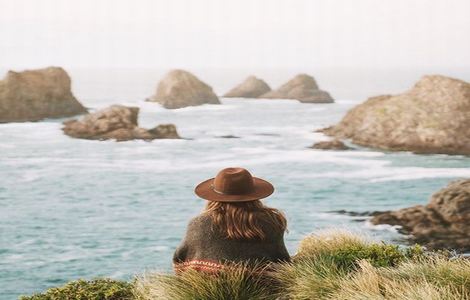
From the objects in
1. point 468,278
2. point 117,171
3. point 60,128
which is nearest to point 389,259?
point 468,278

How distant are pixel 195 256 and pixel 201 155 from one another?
95.1ft

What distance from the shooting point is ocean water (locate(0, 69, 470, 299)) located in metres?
19.0

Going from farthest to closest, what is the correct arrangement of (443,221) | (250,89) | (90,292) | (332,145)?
(250,89) < (332,145) < (443,221) < (90,292)

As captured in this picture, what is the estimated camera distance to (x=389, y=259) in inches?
237

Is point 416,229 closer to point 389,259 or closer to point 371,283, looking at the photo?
point 389,259

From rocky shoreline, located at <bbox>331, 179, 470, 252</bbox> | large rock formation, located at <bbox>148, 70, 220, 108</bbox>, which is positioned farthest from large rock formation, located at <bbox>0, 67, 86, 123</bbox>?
rocky shoreline, located at <bbox>331, 179, 470, 252</bbox>

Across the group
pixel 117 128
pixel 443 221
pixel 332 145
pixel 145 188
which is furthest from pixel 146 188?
pixel 443 221

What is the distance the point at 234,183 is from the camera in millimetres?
4871

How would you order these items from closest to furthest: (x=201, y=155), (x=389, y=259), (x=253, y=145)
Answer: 1. (x=389, y=259)
2. (x=201, y=155)
3. (x=253, y=145)

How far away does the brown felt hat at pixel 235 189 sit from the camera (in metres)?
4.85

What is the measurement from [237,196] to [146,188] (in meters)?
23.3

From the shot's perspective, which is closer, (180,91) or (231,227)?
(231,227)

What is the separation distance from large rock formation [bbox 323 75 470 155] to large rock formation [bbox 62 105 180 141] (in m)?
10.7

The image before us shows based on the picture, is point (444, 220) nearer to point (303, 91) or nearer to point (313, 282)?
point (313, 282)
